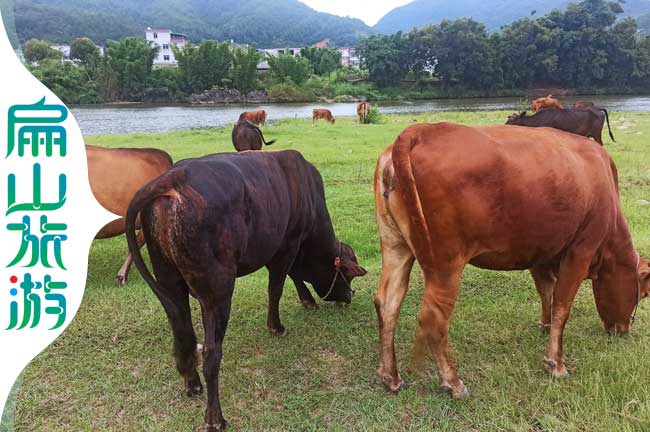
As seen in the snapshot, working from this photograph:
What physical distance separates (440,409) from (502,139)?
1855 mm

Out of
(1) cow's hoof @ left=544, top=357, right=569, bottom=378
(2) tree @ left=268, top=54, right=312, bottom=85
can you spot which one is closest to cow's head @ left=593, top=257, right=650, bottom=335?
(1) cow's hoof @ left=544, top=357, right=569, bottom=378

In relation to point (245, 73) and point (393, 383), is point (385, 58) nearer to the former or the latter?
point (245, 73)

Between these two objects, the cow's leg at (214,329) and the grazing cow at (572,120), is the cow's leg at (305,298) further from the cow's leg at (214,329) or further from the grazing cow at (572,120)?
the grazing cow at (572,120)

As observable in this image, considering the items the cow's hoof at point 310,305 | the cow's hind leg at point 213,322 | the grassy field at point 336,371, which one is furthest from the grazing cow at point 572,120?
the cow's hind leg at point 213,322

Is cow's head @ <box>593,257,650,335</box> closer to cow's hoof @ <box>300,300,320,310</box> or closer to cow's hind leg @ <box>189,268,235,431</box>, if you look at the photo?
cow's hoof @ <box>300,300,320,310</box>

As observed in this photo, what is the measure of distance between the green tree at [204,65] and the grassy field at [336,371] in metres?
57.7

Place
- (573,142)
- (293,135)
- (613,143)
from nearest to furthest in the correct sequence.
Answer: (573,142), (613,143), (293,135)

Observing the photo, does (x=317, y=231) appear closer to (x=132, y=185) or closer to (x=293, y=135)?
(x=132, y=185)

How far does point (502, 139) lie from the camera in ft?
11.3

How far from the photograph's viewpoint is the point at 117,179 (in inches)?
225

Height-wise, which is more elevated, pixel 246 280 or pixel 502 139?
pixel 502 139

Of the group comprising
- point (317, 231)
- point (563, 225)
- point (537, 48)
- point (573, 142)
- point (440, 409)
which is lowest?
point (440, 409)

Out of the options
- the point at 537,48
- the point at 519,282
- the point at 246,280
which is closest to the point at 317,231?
the point at 246,280

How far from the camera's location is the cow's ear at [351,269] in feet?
15.0
